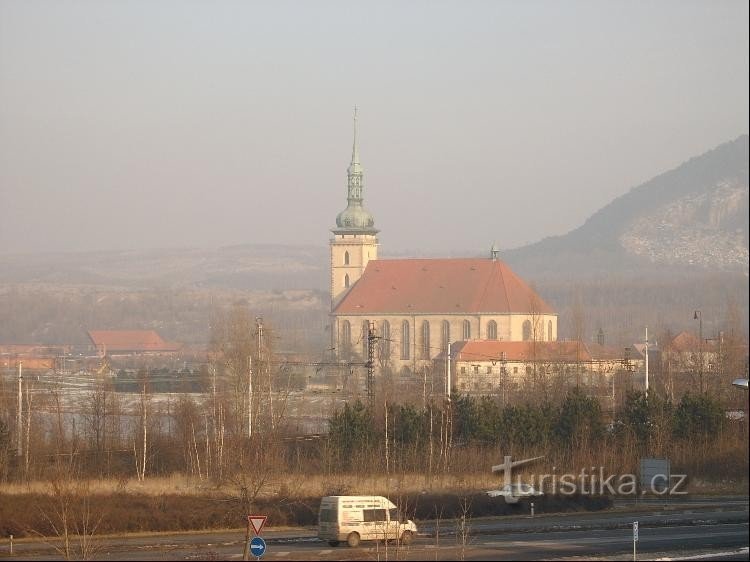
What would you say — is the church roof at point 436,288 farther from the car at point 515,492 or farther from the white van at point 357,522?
the white van at point 357,522

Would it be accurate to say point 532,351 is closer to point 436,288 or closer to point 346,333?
point 346,333

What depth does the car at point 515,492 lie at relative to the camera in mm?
37719

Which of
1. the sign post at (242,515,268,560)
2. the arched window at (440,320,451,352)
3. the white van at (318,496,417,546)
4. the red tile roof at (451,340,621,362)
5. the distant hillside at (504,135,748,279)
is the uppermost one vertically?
the distant hillside at (504,135,748,279)

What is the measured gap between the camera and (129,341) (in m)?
88.1

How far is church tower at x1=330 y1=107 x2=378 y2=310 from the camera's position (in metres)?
138

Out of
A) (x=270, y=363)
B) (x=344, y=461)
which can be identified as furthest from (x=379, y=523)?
(x=270, y=363)

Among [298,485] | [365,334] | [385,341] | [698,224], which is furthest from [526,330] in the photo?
[698,224]

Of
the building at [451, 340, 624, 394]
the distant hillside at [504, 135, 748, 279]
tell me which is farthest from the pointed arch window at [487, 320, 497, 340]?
the distant hillside at [504, 135, 748, 279]

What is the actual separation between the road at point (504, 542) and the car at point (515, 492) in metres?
1.72

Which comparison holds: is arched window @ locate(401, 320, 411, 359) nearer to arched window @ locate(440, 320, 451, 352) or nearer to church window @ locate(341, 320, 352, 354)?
arched window @ locate(440, 320, 451, 352)

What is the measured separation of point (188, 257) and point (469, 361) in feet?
186

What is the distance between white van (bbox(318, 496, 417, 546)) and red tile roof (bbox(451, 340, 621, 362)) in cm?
4877

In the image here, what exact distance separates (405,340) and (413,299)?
4749 millimetres

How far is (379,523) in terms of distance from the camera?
1187 inches
